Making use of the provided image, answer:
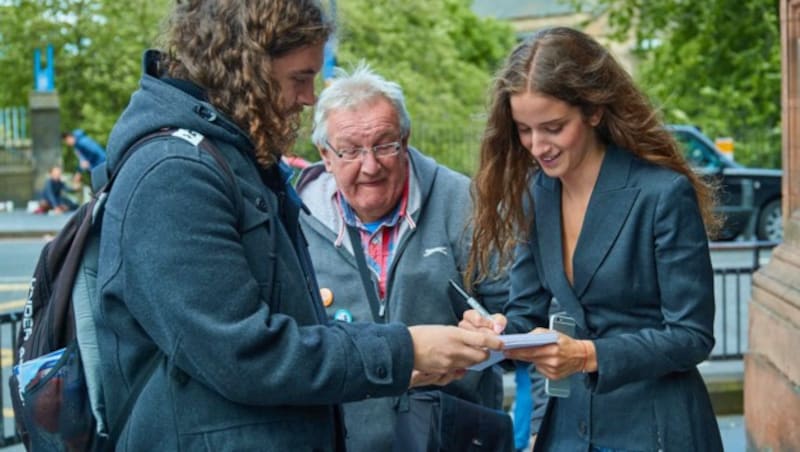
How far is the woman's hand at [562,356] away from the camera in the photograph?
2.90 metres

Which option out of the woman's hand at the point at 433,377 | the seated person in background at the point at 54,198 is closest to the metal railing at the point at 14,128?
the seated person in background at the point at 54,198

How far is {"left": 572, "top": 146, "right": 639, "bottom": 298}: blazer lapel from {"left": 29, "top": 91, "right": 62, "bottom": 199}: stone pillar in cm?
3017

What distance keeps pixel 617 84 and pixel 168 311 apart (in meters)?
1.45

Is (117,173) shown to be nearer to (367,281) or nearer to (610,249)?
(610,249)

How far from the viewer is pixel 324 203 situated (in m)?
4.16

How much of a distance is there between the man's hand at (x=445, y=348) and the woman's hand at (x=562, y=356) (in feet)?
0.66

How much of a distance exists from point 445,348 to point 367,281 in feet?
4.44

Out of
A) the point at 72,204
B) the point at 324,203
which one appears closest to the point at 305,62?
the point at 324,203

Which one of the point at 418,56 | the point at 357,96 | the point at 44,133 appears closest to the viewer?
the point at 357,96

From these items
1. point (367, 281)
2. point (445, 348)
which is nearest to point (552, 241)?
point (445, 348)

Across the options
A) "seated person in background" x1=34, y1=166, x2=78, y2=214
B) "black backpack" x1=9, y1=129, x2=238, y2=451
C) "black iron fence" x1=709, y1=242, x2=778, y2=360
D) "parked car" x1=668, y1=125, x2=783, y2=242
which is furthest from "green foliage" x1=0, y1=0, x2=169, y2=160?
"black backpack" x1=9, y1=129, x2=238, y2=451

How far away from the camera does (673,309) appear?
296 cm

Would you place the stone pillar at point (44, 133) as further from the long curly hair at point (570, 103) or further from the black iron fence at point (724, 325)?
the long curly hair at point (570, 103)

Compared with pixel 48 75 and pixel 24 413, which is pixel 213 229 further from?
pixel 48 75
